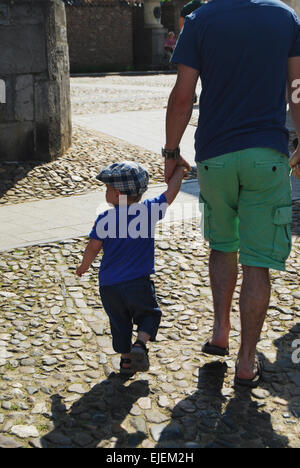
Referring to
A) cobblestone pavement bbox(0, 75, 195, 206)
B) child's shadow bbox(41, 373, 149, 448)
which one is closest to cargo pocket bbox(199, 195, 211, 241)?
child's shadow bbox(41, 373, 149, 448)

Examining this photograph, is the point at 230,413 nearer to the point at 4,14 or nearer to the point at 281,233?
the point at 281,233

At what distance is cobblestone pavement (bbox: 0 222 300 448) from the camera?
2.78m

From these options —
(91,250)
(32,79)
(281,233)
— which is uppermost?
(32,79)

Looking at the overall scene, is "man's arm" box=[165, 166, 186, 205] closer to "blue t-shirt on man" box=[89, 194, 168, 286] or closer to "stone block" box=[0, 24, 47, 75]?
"blue t-shirt on man" box=[89, 194, 168, 286]

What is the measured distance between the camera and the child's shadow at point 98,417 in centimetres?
272

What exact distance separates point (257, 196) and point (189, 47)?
2.36 feet

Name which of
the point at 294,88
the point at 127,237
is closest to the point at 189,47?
the point at 294,88

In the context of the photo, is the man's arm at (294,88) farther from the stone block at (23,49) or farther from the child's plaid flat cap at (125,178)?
the stone block at (23,49)

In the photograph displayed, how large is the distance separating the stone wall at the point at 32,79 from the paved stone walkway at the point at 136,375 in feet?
9.57

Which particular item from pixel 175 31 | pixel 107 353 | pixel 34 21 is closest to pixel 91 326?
pixel 107 353

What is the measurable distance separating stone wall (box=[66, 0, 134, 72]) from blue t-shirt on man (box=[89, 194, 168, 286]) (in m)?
24.1

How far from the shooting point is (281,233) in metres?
3.06
